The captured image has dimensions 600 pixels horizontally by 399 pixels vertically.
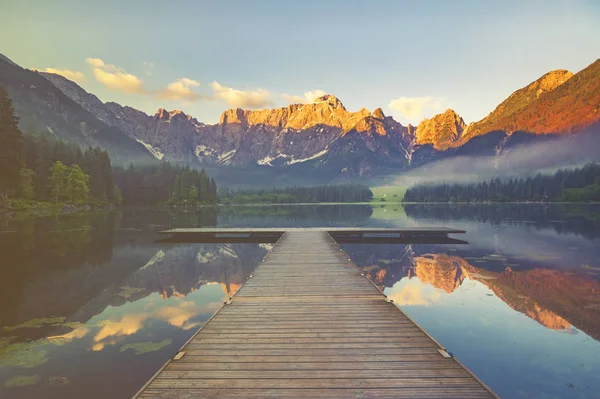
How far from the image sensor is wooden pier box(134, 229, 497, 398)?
659 cm

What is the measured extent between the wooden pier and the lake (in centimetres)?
278

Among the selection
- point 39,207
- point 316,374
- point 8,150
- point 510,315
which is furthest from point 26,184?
point 510,315

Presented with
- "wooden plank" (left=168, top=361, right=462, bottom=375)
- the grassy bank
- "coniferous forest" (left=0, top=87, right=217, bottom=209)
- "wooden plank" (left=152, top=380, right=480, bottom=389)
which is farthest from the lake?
"coniferous forest" (left=0, top=87, right=217, bottom=209)

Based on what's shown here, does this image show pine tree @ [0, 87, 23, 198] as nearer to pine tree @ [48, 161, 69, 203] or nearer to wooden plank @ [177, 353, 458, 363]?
pine tree @ [48, 161, 69, 203]

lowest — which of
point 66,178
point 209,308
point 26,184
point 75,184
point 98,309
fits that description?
point 209,308

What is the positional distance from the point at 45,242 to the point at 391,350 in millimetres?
37822

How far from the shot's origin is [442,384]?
6.78 metres

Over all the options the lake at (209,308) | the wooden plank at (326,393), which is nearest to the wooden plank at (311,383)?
the wooden plank at (326,393)

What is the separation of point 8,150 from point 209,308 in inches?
2779

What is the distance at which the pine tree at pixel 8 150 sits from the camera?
2516 inches

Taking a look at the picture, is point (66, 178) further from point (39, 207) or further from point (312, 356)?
point (312, 356)

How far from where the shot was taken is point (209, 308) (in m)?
16.8

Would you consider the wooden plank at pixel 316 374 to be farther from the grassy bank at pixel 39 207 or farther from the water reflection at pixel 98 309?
the grassy bank at pixel 39 207

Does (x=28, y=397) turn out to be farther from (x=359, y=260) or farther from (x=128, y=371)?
(x=359, y=260)
